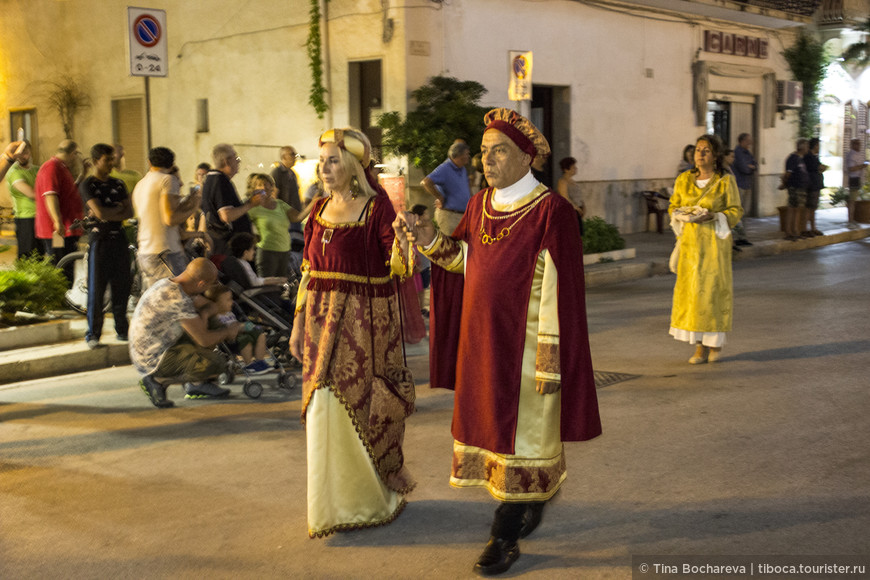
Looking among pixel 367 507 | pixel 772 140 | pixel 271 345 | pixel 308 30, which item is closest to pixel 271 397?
pixel 271 345

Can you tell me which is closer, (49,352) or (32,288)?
(49,352)

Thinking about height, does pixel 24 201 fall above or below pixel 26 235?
above

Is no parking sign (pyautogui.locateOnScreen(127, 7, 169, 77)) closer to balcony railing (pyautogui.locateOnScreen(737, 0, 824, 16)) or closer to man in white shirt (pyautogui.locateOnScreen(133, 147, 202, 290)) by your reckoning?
man in white shirt (pyautogui.locateOnScreen(133, 147, 202, 290))

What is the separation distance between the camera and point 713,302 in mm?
9023

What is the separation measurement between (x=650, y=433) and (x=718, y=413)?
2.55ft

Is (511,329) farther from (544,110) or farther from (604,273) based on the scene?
(544,110)

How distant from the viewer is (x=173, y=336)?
773cm

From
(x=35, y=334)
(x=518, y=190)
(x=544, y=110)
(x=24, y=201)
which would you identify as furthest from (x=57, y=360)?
(x=544, y=110)

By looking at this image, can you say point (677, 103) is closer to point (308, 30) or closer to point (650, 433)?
point (308, 30)

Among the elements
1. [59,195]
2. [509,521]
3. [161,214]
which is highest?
[59,195]

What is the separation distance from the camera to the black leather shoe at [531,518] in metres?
4.85

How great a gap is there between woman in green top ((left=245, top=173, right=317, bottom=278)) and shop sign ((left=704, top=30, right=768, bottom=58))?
16105mm

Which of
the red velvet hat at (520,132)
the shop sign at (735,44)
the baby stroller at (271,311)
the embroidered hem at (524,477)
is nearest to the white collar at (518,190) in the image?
the red velvet hat at (520,132)

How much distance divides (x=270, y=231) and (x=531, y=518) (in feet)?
19.4
